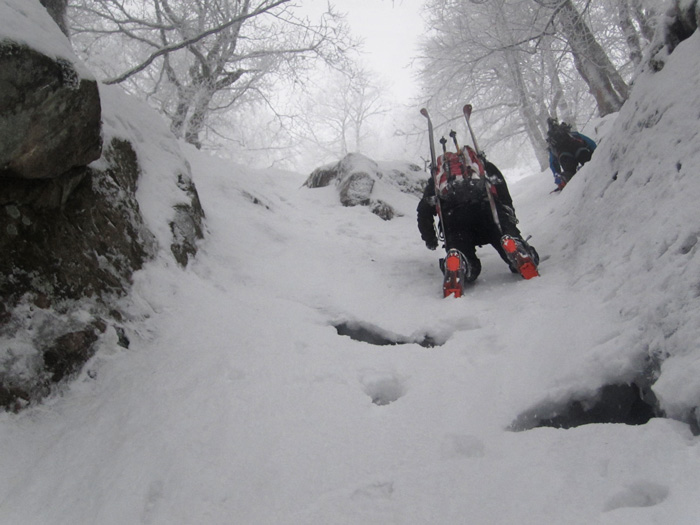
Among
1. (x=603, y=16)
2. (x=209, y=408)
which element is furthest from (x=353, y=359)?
(x=603, y=16)

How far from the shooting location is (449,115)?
12.7m

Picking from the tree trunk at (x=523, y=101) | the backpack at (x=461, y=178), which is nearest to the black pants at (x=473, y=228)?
the backpack at (x=461, y=178)

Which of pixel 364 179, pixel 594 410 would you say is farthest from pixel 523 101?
pixel 594 410

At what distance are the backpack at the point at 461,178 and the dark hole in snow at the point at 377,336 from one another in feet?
5.62

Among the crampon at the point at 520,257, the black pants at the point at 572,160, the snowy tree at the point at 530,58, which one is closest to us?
the crampon at the point at 520,257

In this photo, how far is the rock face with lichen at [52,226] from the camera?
182cm

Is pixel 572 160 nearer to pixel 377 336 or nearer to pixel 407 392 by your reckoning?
pixel 377 336

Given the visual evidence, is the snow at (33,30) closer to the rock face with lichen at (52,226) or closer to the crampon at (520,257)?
the rock face with lichen at (52,226)

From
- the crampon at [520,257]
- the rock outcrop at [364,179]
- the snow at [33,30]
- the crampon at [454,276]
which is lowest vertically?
the crampon at [520,257]

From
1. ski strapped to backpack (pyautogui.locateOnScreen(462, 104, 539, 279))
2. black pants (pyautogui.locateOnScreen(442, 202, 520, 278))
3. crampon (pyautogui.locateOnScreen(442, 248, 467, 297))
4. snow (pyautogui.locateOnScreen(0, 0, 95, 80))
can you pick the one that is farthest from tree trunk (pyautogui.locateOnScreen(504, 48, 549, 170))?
snow (pyautogui.locateOnScreen(0, 0, 95, 80))

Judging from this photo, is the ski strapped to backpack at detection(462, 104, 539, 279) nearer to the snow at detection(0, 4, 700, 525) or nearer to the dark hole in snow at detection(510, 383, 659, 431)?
the snow at detection(0, 4, 700, 525)

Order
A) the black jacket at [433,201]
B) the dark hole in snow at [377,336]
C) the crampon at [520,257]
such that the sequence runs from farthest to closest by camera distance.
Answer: the black jacket at [433,201] < the crampon at [520,257] < the dark hole in snow at [377,336]

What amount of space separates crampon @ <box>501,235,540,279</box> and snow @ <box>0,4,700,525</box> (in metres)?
0.19

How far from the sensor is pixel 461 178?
12.9 feet
